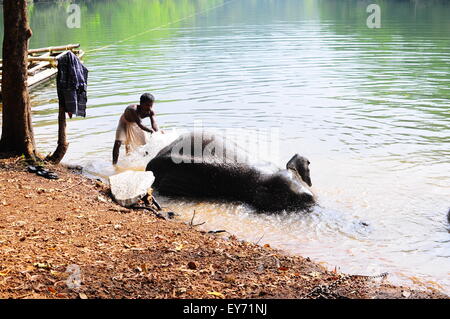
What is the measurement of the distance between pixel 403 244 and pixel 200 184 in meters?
3.13

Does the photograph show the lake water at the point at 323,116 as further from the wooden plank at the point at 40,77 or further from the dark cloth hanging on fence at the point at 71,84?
the dark cloth hanging on fence at the point at 71,84

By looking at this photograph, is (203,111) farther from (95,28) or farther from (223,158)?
(95,28)

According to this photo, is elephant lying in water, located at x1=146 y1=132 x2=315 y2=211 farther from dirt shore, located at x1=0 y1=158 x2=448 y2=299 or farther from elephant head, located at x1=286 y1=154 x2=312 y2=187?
dirt shore, located at x1=0 y1=158 x2=448 y2=299

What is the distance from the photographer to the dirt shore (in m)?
4.28

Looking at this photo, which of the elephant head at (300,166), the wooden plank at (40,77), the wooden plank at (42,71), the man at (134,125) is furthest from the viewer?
the wooden plank at (42,71)

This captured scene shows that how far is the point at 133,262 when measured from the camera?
4875 mm

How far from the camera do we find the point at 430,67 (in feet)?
62.0

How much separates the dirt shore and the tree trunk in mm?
1647

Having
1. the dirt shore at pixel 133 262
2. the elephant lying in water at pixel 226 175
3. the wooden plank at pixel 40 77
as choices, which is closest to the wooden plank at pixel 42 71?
the wooden plank at pixel 40 77

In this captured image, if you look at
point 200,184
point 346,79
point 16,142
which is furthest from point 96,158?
point 346,79

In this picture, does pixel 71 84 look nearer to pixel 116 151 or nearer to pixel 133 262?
pixel 116 151

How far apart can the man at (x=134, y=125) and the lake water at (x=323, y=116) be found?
0.95 feet

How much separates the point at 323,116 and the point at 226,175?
580 centimetres

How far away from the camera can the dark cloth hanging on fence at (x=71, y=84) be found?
8211 millimetres
